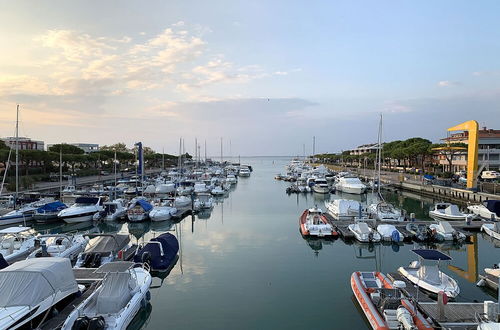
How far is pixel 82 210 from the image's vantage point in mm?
34500

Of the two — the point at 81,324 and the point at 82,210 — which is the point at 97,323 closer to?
the point at 81,324

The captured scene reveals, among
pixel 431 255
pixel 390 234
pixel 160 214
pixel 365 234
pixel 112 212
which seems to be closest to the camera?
pixel 431 255

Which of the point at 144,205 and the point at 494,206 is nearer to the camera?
the point at 494,206

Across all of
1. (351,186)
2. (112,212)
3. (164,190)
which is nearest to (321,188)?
(351,186)

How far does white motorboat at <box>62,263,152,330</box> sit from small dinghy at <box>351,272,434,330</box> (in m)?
9.25

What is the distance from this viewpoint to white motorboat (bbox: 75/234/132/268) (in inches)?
762

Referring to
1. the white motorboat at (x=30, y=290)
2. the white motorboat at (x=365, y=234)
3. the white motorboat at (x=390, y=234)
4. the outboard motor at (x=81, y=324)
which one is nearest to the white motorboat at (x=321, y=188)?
the white motorboat at (x=365, y=234)

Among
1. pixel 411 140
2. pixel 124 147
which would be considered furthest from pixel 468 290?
pixel 124 147

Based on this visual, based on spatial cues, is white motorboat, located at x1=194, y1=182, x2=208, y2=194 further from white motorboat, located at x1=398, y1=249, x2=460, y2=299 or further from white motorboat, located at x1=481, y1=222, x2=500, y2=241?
white motorboat, located at x1=398, y1=249, x2=460, y2=299

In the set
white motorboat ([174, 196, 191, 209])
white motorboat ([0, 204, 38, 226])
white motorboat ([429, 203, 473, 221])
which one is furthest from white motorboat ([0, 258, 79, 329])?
white motorboat ([429, 203, 473, 221])

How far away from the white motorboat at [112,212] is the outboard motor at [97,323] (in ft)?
82.0

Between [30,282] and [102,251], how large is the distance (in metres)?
7.67

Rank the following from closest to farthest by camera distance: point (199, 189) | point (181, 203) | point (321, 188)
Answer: point (181, 203) → point (199, 189) → point (321, 188)

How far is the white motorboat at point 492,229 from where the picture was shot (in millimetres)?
27078
